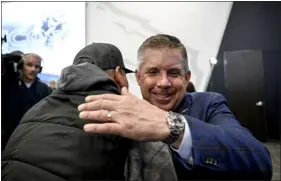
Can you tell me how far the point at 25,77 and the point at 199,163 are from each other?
126cm

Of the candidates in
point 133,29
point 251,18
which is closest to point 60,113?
point 133,29

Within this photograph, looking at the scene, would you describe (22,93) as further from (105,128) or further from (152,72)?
(105,128)

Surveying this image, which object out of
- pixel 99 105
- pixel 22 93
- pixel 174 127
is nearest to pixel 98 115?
pixel 99 105

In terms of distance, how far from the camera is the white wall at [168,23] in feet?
7.37

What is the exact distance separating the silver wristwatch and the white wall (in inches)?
66.7

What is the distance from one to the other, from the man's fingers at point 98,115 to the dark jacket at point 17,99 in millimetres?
978

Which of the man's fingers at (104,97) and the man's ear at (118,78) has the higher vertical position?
the man's ear at (118,78)

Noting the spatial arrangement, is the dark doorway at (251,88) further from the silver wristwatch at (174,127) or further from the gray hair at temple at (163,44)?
the silver wristwatch at (174,127)

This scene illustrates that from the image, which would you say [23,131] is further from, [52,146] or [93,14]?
[93,14]

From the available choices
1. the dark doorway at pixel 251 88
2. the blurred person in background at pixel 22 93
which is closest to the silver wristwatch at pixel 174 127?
the blurred person in background at pixel 22 93

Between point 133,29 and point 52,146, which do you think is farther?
point 133,29

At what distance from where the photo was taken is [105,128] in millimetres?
461

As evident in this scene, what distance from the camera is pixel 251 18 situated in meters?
3.72

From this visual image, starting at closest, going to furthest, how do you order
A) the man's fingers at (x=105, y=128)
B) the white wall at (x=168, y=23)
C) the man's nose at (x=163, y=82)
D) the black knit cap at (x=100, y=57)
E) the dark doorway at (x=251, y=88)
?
the man's fingers at (x=105, y=128), the black knit cap at (x=100, y=57), the man's nose at (x=163, y=82), the white wall at (x=168, y=23), the dark doorway at (x=251, y=88)
